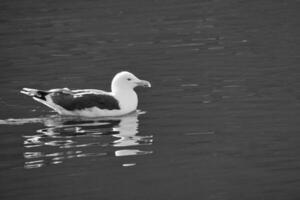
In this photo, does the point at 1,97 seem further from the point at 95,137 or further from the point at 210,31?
the point at 210,31

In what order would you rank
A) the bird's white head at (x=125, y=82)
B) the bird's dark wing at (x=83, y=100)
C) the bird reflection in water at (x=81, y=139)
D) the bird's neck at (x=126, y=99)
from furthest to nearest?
the bird's white head at (x=125, y=82), the bird's neck at (x=126, y=99), the bird's dark wing at (x=83, y=100), the bird reflection in water at (x=81, y=139)

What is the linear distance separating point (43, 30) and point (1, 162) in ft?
57.3

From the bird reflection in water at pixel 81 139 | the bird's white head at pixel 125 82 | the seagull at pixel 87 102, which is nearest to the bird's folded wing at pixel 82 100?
the seagull at pixel 87 102

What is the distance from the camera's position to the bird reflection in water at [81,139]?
14.0 metres

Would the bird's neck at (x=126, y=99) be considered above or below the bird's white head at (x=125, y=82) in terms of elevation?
below

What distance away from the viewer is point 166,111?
1706 centimetres

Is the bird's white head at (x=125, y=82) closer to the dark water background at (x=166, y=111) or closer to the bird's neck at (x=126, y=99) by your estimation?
the bird's neck at (x=126, y=99)

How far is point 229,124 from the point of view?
1548cm

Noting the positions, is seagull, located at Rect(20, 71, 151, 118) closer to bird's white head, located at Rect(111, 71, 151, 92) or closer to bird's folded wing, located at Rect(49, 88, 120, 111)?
bird's folded wing, located at Rect(49, 88, 120, 111)

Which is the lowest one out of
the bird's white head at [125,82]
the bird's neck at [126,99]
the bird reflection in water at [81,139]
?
the bird reflection in water at [81,139]

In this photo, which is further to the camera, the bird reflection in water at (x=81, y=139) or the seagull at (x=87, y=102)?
the seagull at (x=87, y=102)

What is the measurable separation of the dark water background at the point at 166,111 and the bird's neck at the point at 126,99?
302 mm

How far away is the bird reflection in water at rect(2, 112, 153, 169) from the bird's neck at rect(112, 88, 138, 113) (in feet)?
0.73

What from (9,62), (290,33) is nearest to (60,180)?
(9,62)
